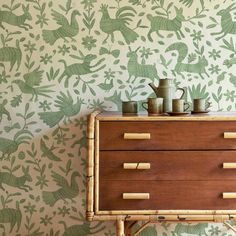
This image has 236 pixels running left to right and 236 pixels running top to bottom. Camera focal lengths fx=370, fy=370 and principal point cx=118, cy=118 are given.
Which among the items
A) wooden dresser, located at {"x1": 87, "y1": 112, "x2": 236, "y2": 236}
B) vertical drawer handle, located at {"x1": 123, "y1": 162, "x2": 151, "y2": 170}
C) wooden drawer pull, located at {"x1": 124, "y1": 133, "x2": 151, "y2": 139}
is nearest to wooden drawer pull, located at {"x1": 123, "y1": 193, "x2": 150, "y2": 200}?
wooden dresser, located at {"x1": 87, "y1": 112, "x2": 236, "y2": 236}

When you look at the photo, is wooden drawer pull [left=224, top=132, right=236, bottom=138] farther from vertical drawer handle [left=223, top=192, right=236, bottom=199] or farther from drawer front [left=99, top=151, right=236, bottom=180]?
vertical drawer handle [left=223, top=192, right=236, bottom=199]

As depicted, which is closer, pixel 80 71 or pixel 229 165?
pixel 229 165

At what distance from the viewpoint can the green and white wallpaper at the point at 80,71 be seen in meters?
2.12

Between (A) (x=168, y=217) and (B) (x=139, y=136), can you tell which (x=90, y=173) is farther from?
(A) (x=168, y=217)

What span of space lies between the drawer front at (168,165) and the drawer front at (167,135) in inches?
1.1

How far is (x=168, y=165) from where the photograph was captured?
167 centimetres

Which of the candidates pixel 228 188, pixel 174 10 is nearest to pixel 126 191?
pixel 228 188

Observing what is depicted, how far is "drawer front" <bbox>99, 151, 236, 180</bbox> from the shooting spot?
167 centimetres

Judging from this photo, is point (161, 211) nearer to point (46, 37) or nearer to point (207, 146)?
point (207, 146)

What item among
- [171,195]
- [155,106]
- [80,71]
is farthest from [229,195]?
[80,71]

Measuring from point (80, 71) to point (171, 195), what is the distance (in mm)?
895

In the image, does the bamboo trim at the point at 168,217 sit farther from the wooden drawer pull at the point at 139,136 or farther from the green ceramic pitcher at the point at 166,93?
the green ceramic pitcher at the point at 166,93

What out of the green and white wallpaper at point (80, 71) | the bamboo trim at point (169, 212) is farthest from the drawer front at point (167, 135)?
the green and white wallpaper at point (80, 71)

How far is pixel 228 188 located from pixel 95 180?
0.60m
